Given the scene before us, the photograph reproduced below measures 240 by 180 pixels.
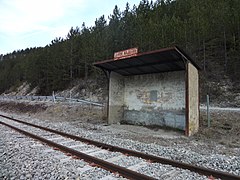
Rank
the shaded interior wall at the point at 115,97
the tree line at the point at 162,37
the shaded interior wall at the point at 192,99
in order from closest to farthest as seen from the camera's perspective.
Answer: the shaded interior wall at the point at 192,99, the shaded interior wall at the point at 115,97, the tree line at the point at 162,37

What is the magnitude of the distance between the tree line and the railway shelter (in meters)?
12.1

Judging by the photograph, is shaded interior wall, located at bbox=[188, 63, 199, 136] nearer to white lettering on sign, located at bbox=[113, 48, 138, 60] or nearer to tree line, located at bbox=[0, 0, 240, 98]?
white lettering on sign, located at bbox=[113, 48, 138, 60]

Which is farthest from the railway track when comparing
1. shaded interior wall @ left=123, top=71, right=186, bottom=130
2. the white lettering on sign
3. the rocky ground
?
shaded interior wall @ left=123, top=71, right=186, bottom=130

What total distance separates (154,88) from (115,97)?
2.79 meters

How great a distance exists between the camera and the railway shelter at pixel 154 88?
10.5m

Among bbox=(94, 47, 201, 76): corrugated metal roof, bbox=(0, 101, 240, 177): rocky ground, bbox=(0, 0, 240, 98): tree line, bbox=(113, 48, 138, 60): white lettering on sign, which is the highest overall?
bbox=(0, 0, 240, 98): tree line

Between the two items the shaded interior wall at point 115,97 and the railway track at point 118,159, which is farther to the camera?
the shaded interior wall at point 115,97

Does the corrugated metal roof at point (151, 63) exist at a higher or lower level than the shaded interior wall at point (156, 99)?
higher

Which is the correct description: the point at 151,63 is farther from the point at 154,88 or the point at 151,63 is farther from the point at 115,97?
the point at 115,97

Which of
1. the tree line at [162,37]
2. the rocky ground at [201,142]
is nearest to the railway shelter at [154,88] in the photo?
the rocky ground at [201,142]

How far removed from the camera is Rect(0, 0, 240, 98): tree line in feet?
83.9

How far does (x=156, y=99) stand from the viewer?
1309 centimetres

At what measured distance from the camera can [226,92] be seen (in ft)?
74.0

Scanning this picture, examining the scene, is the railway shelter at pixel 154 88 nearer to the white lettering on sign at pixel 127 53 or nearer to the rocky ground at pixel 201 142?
the white lettering on sign at pixel 127 53
